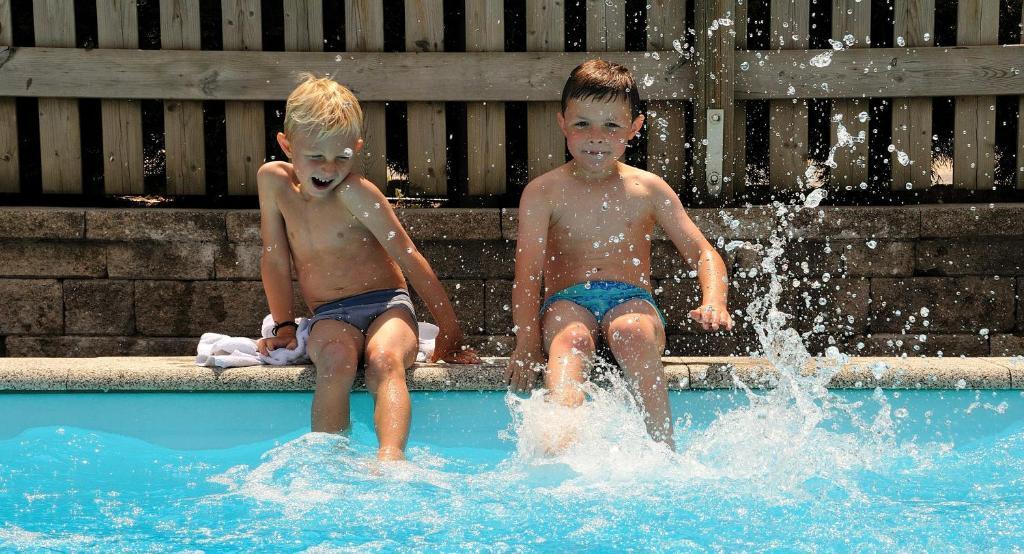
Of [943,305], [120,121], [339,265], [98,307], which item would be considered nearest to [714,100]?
[943,305]

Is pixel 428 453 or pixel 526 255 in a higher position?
pixel 526 255

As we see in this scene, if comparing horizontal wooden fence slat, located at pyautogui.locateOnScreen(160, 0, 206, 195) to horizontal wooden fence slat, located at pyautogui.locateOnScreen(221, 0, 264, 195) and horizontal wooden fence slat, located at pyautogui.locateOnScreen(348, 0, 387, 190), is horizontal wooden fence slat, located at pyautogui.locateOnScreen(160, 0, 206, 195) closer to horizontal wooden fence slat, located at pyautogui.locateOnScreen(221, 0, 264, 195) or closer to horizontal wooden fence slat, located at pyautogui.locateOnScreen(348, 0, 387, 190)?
horizontal wooden fence slat, located at pyautogui.locateOnScreen(221, 0, 264, 195)

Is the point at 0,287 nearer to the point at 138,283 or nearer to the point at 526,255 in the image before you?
the point at 138,283

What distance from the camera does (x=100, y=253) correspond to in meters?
5.26

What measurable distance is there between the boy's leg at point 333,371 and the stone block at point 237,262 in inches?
46.5

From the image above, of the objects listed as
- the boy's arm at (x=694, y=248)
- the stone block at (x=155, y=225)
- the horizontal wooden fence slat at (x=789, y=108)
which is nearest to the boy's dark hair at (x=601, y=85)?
the boy's arm at (x=694, y=248)

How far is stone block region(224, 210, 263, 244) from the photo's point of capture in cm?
520

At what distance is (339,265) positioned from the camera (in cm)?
434

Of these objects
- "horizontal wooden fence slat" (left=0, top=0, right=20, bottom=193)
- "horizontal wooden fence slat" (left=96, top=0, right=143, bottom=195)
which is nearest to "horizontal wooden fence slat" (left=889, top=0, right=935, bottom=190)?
"horizontal wooden fence slat" (left=96, top=0, right=143, bottom=195)

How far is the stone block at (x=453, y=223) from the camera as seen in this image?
205 inches

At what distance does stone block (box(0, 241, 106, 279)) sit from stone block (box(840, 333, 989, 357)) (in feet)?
11.0

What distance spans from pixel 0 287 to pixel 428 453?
238 cm

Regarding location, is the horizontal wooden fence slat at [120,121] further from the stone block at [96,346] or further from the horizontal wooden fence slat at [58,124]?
the stone block at [96,346]

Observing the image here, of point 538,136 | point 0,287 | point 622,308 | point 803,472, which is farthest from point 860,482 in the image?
point 0,287
